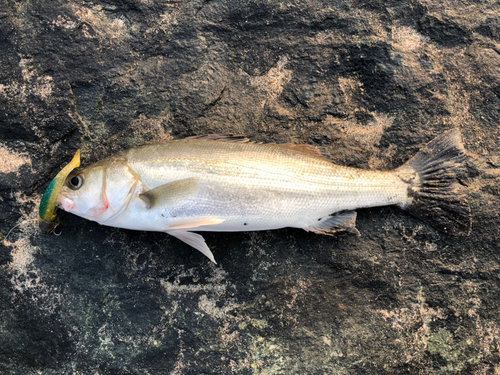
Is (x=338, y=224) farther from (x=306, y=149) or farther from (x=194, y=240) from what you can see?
(x=194, y=240)

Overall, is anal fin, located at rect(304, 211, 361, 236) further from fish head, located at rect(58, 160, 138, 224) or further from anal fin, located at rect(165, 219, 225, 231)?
fish head, located at rect(58, 160, 138, 224)

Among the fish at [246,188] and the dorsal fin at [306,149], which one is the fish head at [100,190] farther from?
the dorsal fin at [306,149]

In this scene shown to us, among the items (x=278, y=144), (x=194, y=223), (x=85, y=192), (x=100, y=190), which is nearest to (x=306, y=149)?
(x=278, y=144)

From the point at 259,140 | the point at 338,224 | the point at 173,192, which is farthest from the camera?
the point at 259,140

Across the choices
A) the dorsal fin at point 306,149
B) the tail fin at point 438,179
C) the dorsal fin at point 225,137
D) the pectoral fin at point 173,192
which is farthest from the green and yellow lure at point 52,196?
the tail fin at point 438,179

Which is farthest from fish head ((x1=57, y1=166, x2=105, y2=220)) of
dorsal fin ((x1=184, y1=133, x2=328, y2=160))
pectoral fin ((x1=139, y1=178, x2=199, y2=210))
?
dorsal fin ((x1=184, y1=133, x2=328, y2=160))
